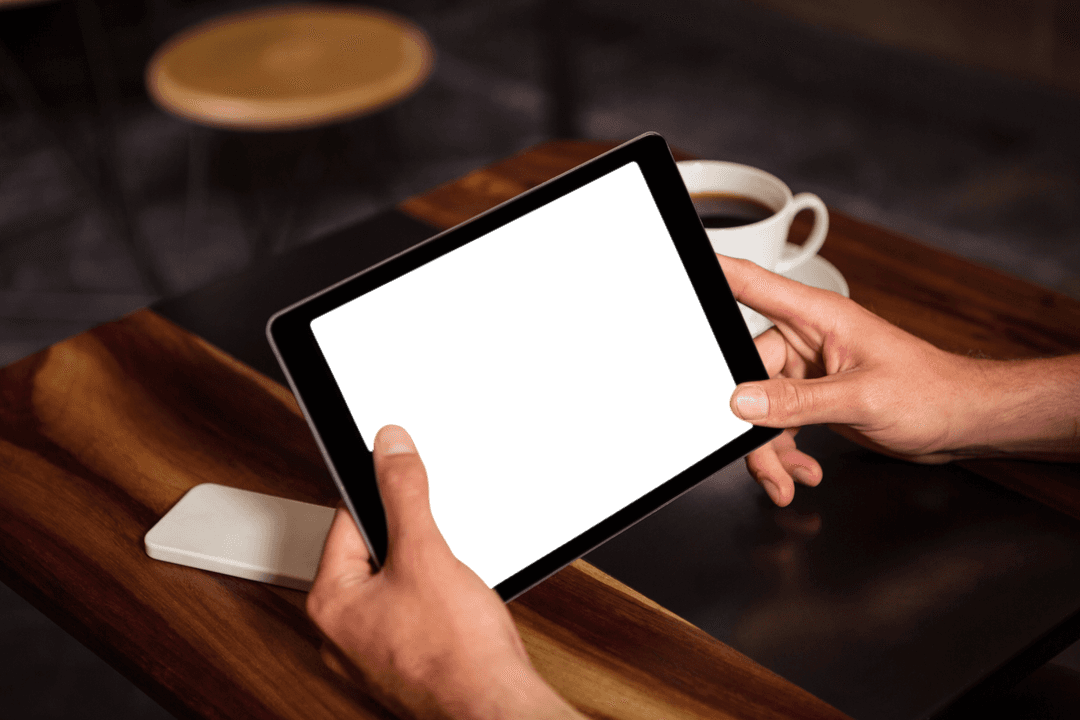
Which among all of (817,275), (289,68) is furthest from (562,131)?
(817,275)

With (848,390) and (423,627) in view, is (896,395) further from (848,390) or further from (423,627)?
(423,627)

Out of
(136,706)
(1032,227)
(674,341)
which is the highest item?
(674,341)

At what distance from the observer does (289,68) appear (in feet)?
5.50

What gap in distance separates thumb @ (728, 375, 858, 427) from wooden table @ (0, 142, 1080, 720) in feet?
0.40

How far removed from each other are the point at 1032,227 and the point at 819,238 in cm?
163

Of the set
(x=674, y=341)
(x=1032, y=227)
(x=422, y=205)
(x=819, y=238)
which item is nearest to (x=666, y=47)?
(x=1032, y=227)

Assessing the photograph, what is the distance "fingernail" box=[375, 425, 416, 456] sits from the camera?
1.55 feet

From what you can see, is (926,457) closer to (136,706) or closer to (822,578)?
(822,578)

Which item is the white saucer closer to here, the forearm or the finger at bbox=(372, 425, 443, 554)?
the forearm

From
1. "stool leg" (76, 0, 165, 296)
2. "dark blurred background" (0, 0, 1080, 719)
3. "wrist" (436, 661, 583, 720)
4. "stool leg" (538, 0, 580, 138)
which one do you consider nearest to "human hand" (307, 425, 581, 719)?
"wrist" (436, 661, 583, 720)

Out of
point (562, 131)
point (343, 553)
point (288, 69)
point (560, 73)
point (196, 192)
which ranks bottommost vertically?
point (196, 192)

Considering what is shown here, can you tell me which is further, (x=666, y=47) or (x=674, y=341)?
(x=666, y=47)

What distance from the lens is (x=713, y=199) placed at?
0.75 metres

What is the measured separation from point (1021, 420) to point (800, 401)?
18cm
